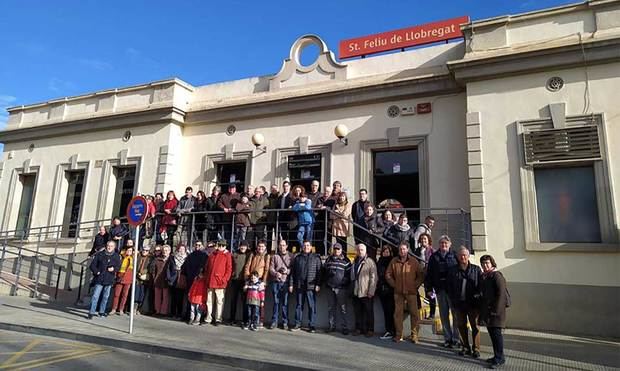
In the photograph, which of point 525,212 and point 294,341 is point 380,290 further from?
point 525,212

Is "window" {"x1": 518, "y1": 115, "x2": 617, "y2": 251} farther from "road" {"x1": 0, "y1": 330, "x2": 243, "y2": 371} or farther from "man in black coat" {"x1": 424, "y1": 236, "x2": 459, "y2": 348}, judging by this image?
"road" {"x1": 0, "y1": 330, "x2": 243, "y2": 371}

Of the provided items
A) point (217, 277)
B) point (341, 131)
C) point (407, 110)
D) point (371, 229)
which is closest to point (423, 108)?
point (407, 110)

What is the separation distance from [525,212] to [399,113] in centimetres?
438

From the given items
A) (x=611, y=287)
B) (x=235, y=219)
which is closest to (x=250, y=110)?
(x=235, y=219)

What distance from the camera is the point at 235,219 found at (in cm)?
1105

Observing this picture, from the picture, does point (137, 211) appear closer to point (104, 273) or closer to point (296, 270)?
point (104, 273)

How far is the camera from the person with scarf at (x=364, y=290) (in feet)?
28.8

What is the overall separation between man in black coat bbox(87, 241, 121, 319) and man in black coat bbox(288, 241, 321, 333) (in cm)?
447

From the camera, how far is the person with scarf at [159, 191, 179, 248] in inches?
472

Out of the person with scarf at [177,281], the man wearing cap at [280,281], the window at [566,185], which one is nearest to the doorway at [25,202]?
the person with scarf at [177,281]

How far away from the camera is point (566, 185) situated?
10.3 m

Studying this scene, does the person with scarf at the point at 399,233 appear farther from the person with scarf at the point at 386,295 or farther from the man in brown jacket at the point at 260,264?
the man in brown jacket at the point at 260,264

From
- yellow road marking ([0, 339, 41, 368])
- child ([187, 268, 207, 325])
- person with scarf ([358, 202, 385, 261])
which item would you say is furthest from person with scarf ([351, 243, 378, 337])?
yellow road marking ([0, 339, 41, 368])

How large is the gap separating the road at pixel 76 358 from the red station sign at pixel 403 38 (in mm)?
10625
